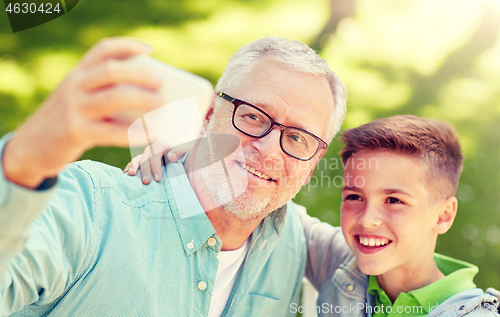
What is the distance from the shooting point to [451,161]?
1574 millimetres

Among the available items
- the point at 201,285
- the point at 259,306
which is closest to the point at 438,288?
the point at 259,306

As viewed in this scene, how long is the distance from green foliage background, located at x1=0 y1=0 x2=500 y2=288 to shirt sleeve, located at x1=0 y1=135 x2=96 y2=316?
2189mm

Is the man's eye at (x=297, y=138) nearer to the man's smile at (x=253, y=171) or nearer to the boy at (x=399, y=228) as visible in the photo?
the man's smile at (x=253, y=171)

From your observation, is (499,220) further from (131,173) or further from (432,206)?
(131,173)

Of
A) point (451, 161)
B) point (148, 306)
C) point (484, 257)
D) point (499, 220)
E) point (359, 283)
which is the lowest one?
point (484, 257)

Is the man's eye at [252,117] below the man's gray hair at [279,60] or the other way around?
below

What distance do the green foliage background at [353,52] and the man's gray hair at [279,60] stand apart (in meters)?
1.65

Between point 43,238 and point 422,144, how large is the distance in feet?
4.41

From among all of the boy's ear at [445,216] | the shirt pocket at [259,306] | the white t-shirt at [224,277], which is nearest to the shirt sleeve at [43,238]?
the white t-shirt at [224,277]

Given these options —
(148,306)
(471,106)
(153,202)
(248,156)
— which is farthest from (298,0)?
(148,306)

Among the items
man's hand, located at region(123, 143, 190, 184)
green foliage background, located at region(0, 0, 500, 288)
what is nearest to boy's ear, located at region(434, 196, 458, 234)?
man's hand, located at region(123, 143, 190, 184)

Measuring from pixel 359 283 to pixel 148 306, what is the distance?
87 centimetres

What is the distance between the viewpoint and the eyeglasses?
1.31 metres

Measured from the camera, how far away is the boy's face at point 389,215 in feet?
4.48
